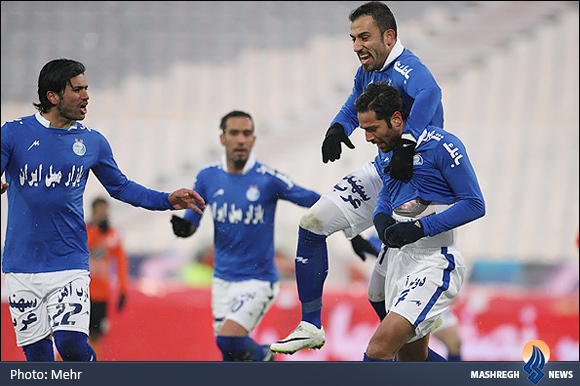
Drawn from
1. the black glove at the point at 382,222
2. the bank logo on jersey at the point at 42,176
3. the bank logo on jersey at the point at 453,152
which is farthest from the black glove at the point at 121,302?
the bank logo on jersey at the point at 453,152

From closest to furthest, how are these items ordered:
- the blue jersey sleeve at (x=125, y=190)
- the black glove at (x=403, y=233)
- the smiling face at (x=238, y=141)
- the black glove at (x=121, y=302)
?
the black glove at (x=403, y=233), the blue jersey sleeve at (x=125, y=190), the smiling face at (x=238, y=141), the black glove at (x=121, y=302)

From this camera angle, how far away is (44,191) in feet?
16.4

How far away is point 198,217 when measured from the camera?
6.77m

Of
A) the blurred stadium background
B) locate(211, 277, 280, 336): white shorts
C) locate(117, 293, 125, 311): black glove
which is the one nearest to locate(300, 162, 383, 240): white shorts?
locate(211, 277, 280, 336): white shorts

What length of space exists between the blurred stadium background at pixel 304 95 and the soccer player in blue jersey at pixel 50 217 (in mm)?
4883

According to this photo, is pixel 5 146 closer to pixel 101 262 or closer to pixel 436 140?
pixel 436 140

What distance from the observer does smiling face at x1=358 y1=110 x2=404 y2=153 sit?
4.78m

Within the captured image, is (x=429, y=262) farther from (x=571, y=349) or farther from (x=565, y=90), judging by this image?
(x=565, y=90)

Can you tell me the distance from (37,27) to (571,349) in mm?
6944

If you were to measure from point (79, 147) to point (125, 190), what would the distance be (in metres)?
0.41

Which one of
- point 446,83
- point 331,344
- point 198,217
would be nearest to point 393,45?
point 198,217

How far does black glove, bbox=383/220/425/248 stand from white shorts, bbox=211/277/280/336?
2.44 meters

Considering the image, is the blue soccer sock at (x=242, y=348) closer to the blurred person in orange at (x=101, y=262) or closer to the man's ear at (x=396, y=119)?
the blurred person in orange at (x=101, y=262)

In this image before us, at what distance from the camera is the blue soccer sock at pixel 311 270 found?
518cm
